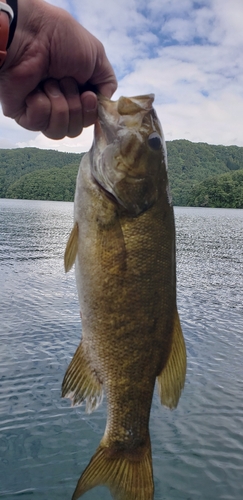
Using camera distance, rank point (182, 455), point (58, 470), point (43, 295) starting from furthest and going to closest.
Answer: point (43, 295) → point (182, 455) → point (58, 470)

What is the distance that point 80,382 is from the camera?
10.6ft

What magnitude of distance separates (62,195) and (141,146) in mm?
108192

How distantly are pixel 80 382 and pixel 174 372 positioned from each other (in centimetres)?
71

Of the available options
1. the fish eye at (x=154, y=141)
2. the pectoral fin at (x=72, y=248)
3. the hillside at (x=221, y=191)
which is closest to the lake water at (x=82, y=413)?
the pectoral fin at (x=72, y=248)

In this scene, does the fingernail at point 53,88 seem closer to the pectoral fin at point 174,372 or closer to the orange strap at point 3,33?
the orange strap at point 3,33

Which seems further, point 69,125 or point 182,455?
point 182,455

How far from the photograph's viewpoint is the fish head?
307cm

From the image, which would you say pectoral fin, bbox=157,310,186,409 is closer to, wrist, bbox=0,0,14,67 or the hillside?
wrist, bbox=0,0,14,67

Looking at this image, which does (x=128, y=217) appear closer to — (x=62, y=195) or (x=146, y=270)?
(x=146, y=270)

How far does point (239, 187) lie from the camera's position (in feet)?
482

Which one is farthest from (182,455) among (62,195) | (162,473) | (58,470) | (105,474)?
(62,195)

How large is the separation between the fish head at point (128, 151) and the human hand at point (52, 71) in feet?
0.64

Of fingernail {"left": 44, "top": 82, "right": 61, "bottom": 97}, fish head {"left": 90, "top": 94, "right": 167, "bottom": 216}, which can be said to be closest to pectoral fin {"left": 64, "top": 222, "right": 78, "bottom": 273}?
fish head {"left": 90, "top": 94, "right": 167, "bottom": 216}

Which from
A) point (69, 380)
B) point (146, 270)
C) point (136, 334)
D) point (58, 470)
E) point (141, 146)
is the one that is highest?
point (141, 146)
